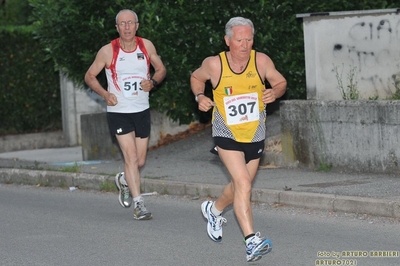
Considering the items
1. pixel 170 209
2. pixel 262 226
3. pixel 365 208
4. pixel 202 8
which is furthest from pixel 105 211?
pixel 202 8

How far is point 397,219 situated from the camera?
951 centimetres

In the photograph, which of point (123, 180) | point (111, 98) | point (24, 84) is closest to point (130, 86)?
point (111, 98)

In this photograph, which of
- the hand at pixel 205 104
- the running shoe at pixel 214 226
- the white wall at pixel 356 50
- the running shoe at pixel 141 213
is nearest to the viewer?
the hand at pixel 205 104

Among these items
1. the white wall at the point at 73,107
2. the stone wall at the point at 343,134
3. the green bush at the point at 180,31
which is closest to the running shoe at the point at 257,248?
the stone wall at the point at 343,134

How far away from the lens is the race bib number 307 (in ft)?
26.0

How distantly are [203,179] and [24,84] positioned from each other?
7738mm

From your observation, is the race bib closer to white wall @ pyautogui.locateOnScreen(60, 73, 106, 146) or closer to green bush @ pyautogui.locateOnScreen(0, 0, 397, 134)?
green bush @ pyautogui.locateOnScreen(0, 0, 397, 134)

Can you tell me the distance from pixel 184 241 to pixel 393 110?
13.5 ft

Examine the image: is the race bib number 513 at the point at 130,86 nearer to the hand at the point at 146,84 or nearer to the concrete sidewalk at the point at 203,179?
the hand at the point at 146,84

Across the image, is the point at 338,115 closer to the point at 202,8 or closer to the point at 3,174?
the point at 202,8

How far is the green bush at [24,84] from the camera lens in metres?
19.1

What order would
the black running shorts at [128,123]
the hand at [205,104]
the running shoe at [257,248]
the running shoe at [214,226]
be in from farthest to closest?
the black running shorts at [128,123] → the running shoe at [214,226] → the hand at [205,104] → the running shoe at [257,248]

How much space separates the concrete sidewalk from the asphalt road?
160 millimetres

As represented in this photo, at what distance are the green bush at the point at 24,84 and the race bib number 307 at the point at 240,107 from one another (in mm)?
11660
